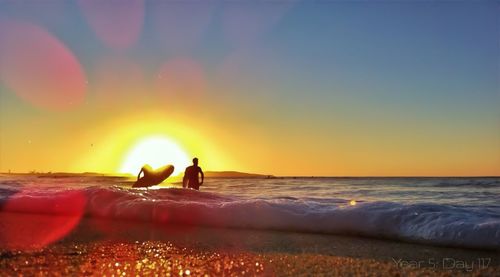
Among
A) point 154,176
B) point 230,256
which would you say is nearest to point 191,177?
point 154,176

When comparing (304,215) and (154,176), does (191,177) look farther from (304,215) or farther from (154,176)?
(304,215)

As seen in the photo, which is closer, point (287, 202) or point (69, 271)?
point (69, 271)

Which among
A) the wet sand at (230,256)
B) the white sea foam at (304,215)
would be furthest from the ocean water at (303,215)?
the wet sand at (230,256)

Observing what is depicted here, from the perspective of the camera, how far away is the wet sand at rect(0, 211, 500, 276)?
3.21 metres

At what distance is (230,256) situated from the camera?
3828 mm

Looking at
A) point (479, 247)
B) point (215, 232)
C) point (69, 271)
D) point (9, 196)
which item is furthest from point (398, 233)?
point (9, 196)

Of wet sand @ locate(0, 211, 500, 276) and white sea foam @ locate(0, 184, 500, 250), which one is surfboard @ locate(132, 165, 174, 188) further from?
wet sand @ locate(0, 211, 500, 276)

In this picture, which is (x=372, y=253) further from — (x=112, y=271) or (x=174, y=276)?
(x=112, y=271)

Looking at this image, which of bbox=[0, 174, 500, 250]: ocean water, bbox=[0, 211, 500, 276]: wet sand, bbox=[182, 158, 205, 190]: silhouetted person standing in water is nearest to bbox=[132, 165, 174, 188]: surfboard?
bbox=[182, 158, 205, 190]: silhouetted person standing in water

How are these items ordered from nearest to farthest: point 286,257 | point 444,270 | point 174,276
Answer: point 174,276, point 444,270, point 286,257

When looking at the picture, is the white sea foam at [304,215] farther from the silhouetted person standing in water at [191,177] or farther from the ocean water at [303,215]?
the silhouetted person standing in water at [191,177]

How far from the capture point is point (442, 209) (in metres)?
6.07

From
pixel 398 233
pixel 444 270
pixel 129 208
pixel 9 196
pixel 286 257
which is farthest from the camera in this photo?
pixel 9 196

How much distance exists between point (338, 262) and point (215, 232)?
2342 mm
